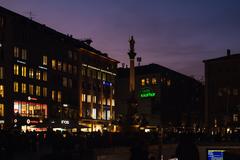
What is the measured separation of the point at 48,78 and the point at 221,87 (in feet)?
104

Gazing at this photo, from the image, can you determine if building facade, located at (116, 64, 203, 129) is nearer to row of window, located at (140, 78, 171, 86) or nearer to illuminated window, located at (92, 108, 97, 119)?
row of window, located at (140, 78, 171, 86)

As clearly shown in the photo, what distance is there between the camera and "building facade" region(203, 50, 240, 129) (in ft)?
288

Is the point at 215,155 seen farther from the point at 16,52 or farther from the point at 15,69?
the point at 16,52

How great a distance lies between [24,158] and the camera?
24.9 m

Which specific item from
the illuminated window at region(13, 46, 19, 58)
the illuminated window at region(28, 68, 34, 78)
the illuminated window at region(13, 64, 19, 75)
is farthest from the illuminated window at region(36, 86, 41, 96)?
the illuminated window at region(13, 46, 19, 58)

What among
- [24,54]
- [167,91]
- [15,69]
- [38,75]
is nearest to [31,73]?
[38,75]

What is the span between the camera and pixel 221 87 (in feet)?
296

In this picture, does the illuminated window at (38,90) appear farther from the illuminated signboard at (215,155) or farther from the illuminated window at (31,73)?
the illuminated signboard at (215,155)

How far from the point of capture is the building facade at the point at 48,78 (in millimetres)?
64125

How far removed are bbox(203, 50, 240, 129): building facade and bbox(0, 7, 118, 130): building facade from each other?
54.5ft

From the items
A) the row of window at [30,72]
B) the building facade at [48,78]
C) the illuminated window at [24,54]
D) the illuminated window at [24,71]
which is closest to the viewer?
the building facade at [48,78]

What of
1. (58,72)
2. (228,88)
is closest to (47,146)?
(58,72)

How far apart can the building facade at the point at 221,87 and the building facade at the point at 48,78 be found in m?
16.6

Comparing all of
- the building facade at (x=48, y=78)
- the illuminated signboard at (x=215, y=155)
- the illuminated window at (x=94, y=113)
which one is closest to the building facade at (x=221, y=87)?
the building facade at (x=48, y=78)
